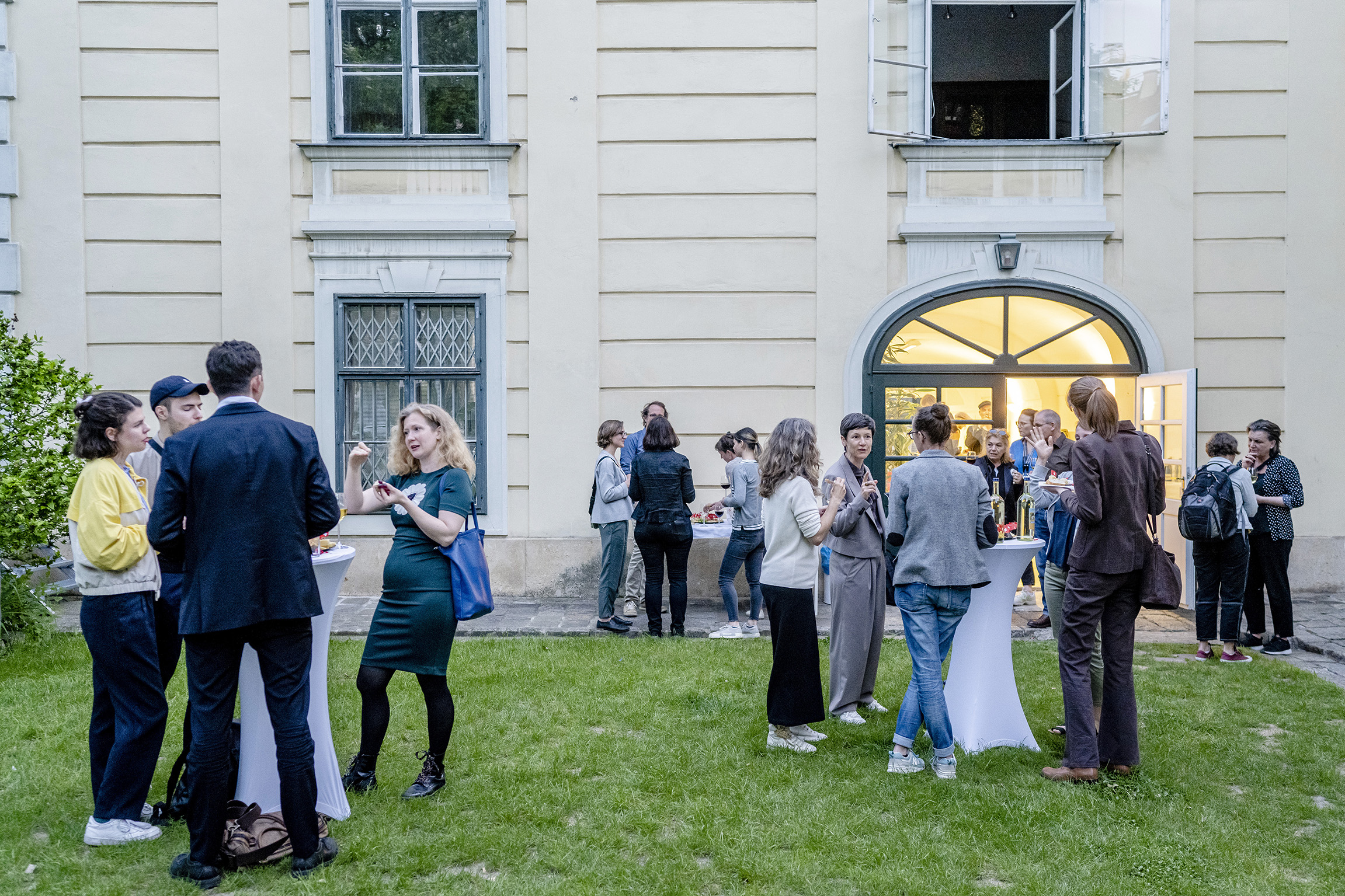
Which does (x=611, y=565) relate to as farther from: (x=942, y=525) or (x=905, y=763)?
(x=942, y=525)

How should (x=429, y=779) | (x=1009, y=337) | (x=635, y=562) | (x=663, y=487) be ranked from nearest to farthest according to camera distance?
1. (x=429, y=779)
2. (x=663, y=487)
3. (x=635, y=562)
4. (x=1009, y=337)

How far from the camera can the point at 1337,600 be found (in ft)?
27.9

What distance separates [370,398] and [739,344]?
11.1ft

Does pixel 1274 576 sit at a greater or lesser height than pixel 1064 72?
lesser

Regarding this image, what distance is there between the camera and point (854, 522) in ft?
16.1

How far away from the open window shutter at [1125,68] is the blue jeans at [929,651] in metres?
6.08

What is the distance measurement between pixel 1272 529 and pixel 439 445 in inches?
227

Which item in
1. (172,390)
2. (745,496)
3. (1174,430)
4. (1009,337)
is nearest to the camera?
(172,390)

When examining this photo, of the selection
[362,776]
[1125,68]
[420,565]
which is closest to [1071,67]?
[1125,68]

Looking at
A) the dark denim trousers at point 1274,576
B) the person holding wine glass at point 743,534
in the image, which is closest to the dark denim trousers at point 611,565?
the person holding wine glass at point 743,534

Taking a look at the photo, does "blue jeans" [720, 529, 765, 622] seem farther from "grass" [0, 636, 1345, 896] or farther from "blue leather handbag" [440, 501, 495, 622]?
"blue leather handbag" [440, 501, 495, 622]

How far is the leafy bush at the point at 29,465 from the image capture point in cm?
655

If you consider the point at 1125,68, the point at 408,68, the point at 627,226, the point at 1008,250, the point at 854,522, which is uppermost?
the point at 408,68

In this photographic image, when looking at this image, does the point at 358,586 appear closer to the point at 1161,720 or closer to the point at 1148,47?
the point at 1161,720
